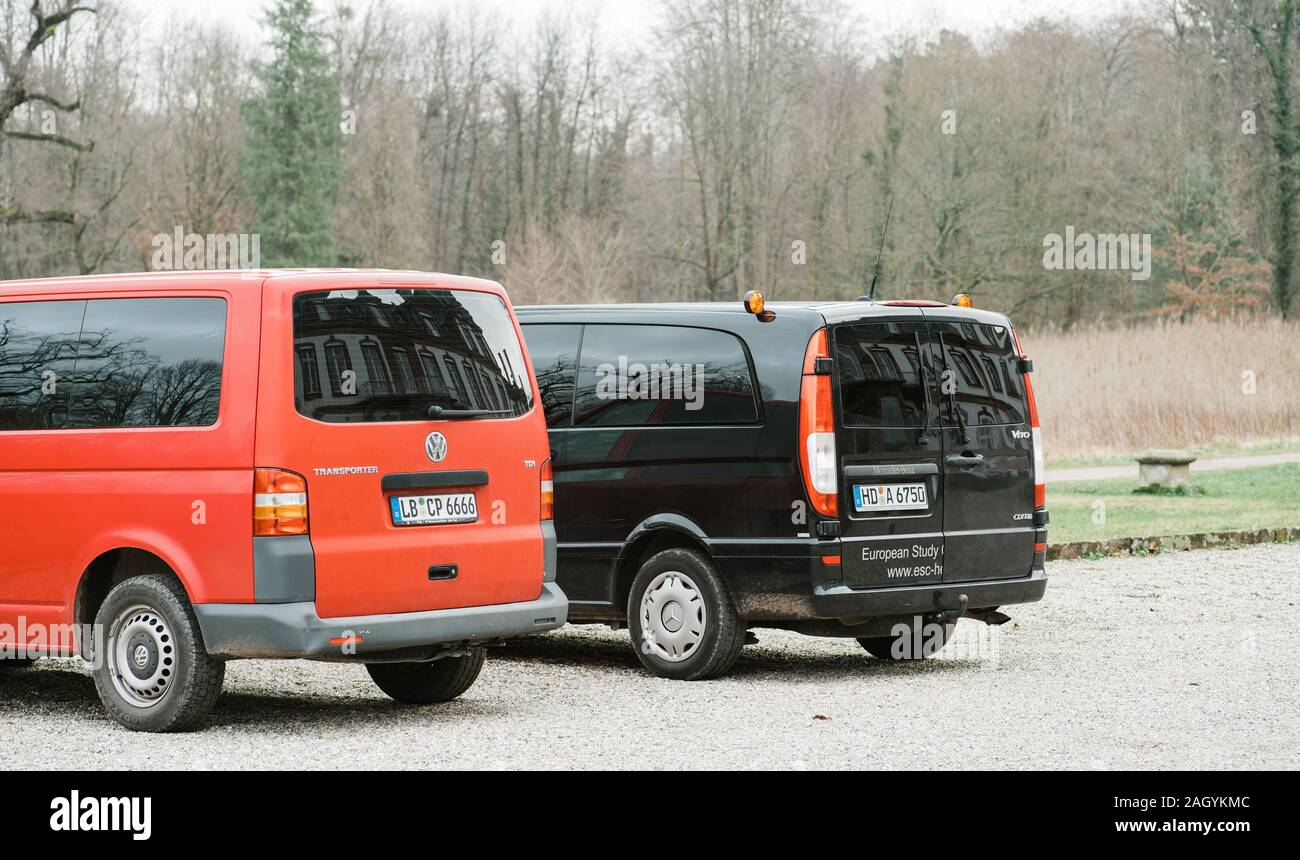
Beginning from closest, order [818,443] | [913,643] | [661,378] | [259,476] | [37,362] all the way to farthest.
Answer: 1. [259,476]
2. [37,362]
3. [818,443]
4. [661,378]
5. [913,643]

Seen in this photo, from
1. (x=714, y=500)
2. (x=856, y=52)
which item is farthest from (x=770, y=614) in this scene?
(x=856, y=52)

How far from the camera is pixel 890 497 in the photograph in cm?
911

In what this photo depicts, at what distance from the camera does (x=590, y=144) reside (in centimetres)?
6356

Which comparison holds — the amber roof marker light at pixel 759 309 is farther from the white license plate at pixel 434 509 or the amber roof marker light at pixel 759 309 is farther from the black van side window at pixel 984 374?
the white license plate at pixel 434 509

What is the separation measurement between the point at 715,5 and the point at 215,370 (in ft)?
163

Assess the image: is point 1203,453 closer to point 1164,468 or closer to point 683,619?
point 1164,468

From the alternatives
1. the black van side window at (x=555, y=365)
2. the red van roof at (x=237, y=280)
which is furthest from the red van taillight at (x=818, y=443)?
the red van roof at (x=237, y=280)

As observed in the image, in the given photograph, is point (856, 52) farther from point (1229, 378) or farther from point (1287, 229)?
point (1229, 378)

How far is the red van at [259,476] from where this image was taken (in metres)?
7.15

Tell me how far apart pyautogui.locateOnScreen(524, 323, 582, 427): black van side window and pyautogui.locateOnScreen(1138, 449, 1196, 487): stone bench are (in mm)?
13026

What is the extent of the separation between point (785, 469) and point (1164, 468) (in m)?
13.6

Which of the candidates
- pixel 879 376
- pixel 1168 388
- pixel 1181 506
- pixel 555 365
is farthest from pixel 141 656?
pixel 1168 388

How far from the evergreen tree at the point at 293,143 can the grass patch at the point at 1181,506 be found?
4507 centimetres

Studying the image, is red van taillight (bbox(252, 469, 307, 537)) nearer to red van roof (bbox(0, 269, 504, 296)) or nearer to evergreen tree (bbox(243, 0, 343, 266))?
red van roof (bbox(0, 269, 504, 296))
